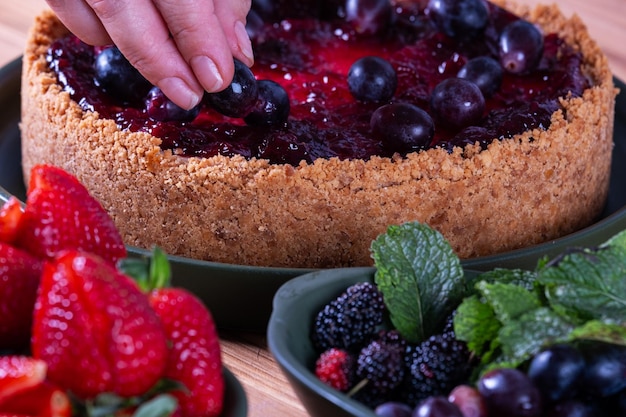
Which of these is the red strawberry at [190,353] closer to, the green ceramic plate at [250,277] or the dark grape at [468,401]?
the dark grape at [468,401]

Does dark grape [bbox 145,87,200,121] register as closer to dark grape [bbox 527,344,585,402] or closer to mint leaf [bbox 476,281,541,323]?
mint leaf [bbox 476,281,541,323]

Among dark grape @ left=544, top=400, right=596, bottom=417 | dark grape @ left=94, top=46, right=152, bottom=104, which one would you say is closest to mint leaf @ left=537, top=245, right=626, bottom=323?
dark grape @ left=544, top=400, right=596, bottom=417

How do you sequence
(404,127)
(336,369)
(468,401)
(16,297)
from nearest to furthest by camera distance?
(16,297) → (468,401) → (336,369) → (404,127)

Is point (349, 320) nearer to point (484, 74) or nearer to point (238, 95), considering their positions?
point (238, 95)

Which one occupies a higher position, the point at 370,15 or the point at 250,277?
the point at 370,15

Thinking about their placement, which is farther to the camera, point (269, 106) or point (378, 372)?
point (269, 106)

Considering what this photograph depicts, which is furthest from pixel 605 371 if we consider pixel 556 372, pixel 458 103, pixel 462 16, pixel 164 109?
pixel 462 16
